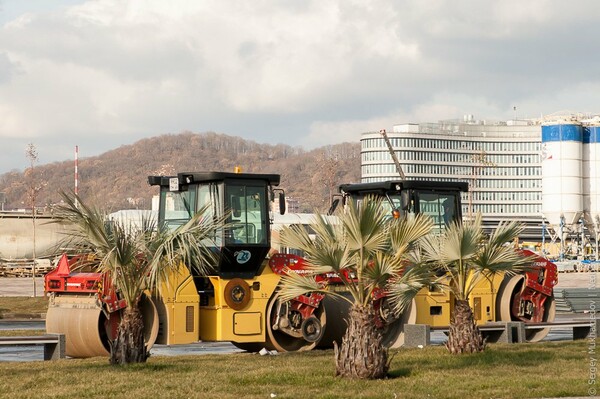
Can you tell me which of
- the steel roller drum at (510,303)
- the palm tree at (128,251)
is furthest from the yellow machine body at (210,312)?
the steel roller drum at (510,303)

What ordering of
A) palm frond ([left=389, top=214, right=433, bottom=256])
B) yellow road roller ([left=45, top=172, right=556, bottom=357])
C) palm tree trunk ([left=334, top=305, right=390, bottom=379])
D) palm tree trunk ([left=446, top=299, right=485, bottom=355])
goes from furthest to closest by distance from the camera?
yellow road roller ([left=45, top=172, right=556, bottom=357]) < palm tree trunk ([left=446, top=299, right=485, bottom=355]) < palm frond ([left=389, top=214, right=433, bottom=256]) < palm tree trunk ([left=334, top=305, right=390, bottom=379])

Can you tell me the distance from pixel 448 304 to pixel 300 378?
28.8ft

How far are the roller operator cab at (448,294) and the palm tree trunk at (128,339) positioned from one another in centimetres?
762

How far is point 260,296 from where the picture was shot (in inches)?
778

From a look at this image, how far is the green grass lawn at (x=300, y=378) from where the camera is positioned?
13031mm

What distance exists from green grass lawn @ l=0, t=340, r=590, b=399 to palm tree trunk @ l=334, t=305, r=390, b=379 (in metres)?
0.24

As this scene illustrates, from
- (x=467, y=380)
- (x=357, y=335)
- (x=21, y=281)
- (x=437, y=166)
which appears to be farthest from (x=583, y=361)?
(x=437, y=166)

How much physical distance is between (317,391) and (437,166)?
615ft

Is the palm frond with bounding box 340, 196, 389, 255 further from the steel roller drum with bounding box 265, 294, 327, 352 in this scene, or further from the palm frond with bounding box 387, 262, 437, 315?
the steel roller drum with bounding box 265, 294, 327, 352

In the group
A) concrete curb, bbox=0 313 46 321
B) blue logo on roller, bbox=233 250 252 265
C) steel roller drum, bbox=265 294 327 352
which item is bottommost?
concrete curb, bbox=0 313 46 321

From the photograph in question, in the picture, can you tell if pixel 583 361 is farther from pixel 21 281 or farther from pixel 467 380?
pixel 21 281

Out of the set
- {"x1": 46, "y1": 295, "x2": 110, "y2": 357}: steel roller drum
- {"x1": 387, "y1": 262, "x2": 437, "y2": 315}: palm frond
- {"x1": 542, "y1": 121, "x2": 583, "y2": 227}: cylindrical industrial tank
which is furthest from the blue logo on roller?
{"x1": 542, "y1": 121, "x2": 583, "y2": 227}: cylindrical industrial tank

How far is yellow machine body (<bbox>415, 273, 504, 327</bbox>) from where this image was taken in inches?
869

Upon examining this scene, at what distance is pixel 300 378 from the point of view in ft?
47.2
